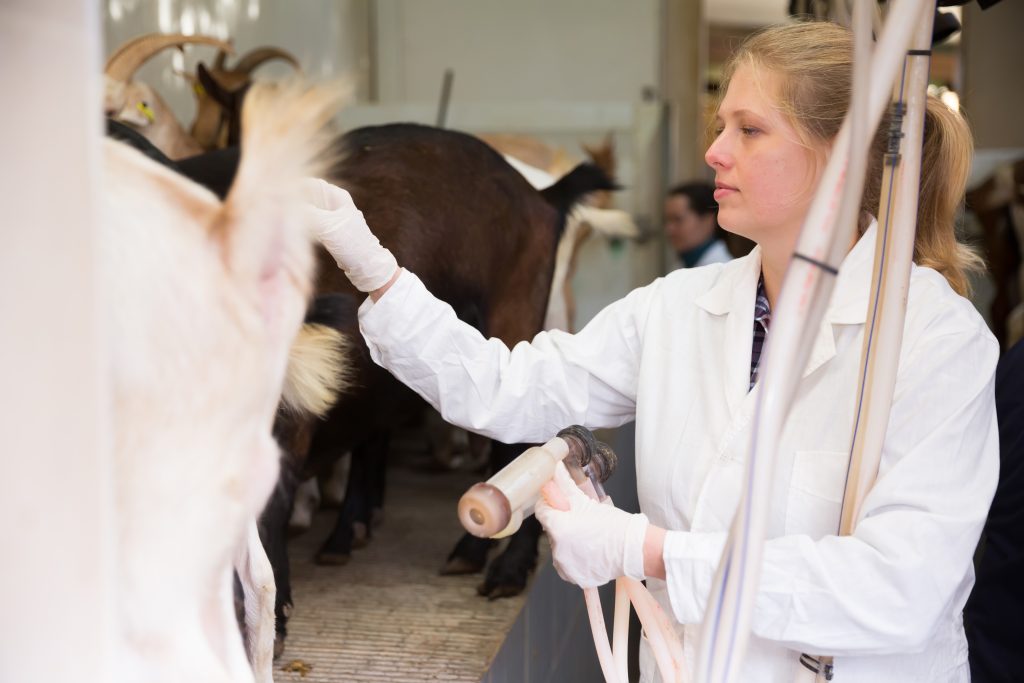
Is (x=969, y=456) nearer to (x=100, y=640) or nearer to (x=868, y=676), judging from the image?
(x=868, y=676)

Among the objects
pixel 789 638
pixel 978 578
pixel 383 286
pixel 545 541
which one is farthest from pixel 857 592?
pixel 545 541

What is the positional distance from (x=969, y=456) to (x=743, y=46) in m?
0.62

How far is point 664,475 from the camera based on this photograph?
1402 millimetres

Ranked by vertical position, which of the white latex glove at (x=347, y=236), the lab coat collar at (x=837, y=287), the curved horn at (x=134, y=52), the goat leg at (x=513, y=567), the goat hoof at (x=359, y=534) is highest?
the curved horn at (x=134, y=52)

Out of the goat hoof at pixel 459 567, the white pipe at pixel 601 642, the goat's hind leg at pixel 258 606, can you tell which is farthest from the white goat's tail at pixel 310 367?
the goat hoof at pixel 459 567

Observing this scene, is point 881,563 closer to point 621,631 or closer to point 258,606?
point 621,631

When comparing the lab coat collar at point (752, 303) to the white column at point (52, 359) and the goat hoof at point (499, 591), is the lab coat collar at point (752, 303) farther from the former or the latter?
the goat hoof at point (499, 591)

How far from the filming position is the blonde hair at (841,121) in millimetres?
1328

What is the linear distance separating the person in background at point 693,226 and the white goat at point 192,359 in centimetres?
355

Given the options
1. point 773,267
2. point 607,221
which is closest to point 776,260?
point 773,267

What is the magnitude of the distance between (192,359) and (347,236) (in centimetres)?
60

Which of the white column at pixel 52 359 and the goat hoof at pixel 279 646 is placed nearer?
the white column at pixel 52 359

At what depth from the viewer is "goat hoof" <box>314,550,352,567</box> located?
2.51 metres

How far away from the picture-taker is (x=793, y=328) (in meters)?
0.86
